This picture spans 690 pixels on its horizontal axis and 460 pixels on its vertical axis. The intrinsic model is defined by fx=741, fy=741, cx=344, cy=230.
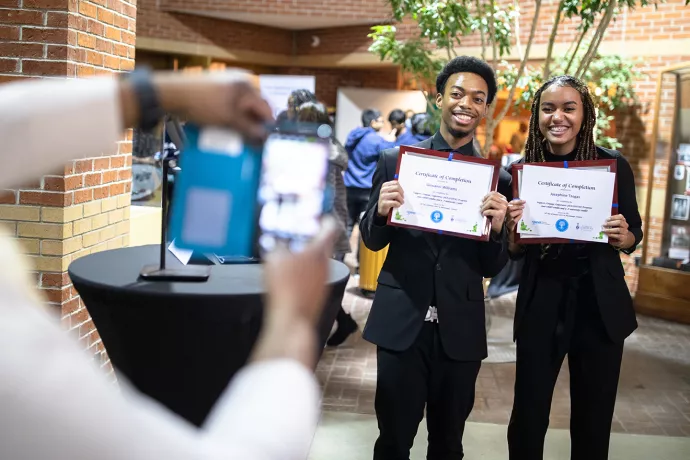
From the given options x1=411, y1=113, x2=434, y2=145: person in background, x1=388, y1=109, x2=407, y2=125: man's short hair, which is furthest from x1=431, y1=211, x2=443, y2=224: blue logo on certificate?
x1=388, y1=109, x2=407, y2=125: man's short hair

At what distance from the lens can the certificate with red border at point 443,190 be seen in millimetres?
2686

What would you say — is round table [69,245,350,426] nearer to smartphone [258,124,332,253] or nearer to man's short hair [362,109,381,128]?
smartphone [258,124,332,253]

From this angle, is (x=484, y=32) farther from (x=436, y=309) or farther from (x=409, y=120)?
(x=436, y=309)

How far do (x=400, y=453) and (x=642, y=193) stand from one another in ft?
22.4

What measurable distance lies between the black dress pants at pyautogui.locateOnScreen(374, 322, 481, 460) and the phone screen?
1729mm

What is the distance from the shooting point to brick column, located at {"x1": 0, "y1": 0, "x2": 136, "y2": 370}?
3.39 metres

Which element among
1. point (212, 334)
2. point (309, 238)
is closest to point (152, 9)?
point (212, 334)

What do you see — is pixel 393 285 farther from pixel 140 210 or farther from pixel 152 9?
pixel 152 9

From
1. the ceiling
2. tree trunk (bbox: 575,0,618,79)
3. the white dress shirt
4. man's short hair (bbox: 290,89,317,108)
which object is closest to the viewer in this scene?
the white dress shirt

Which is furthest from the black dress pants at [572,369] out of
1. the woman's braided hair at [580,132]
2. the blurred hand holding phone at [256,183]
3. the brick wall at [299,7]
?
the brick wall at [299,7]

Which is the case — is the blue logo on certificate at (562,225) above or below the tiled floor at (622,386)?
above

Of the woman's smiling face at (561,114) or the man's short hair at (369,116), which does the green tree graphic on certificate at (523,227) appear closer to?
the woman's smiling face at (561,114)

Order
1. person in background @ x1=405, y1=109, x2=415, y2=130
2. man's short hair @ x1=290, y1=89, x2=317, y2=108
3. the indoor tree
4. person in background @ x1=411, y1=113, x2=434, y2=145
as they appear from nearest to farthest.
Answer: man's short hair @ x1=290, y1=89, x2=317, y2=108 < the indoor tree < person in background @ x1=411, y1=113, x2=434, y2=145 < person in background @ x1=405, y1=109, x2=415, y2=130

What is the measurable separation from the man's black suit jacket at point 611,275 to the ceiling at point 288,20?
1003 centimetres
